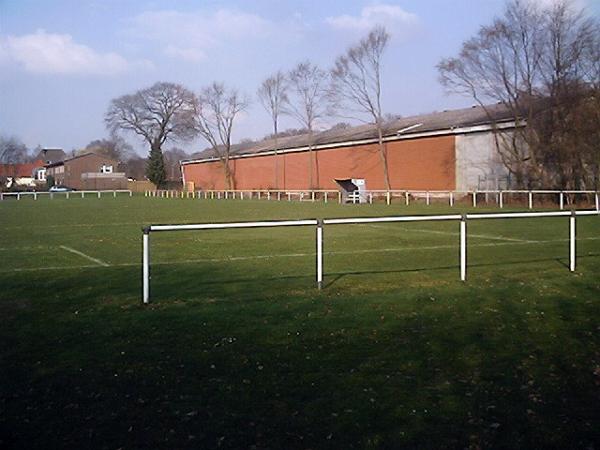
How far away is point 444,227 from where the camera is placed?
23781 mm

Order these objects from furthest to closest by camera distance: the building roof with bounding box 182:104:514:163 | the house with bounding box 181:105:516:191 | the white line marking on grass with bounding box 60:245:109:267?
the building roof with bounding box 182:104:514:163, the house with bounding box 181:105:516:191, the white line marking on grass with bounding box 60:245:109:267

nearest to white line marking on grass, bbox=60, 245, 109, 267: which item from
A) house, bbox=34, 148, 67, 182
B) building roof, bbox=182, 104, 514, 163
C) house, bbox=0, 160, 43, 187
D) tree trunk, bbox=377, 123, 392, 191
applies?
building roof, bbox=182, 104, 514, 163

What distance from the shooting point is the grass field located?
4848 millimetres

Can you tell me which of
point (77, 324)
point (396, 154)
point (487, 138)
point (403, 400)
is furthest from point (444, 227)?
point (396, 154)

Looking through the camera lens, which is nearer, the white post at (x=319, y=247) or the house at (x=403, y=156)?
the white post at (x=319, y=247)

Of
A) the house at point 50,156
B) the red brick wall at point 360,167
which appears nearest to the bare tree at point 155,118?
the red brick wall at point 360,167

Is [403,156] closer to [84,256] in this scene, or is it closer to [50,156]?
[84,256]

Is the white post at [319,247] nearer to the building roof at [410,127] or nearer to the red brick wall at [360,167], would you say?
the building roof at [410,127]

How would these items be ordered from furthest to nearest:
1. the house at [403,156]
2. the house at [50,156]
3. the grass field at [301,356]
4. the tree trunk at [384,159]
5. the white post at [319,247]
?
the house at [50,156]
the tree trunk at [384,159]
the house at [403,156]
the white post at [319,247]
the grass field at [301,356]

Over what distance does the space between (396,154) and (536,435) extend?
1994 inches

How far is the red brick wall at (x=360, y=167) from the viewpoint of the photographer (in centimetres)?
4922

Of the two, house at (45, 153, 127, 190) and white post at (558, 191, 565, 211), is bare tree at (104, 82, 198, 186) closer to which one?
house at (45, 153, 127, 190)

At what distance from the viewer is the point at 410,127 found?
5506 centimetres

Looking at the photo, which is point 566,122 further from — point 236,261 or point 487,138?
point 236,261
